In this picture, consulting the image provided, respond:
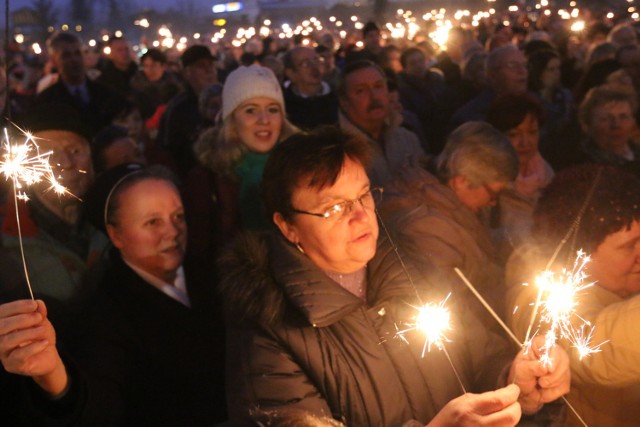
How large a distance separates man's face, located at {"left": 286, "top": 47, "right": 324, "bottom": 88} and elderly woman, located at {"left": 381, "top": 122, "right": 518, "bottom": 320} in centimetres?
307

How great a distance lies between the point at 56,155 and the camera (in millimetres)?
3602

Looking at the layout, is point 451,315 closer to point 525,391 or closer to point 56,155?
point 525,391

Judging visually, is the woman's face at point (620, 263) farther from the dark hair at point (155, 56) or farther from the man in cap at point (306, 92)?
the dark hair at point (155, 56)

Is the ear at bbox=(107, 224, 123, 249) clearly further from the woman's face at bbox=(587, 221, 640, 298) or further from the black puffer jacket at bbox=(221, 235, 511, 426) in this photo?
the woman's face at bbox=(587, 221, 640, 298)

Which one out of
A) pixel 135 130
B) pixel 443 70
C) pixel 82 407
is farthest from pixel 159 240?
pixel 443 70

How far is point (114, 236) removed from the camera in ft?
9.82

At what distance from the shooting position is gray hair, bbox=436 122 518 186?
141 inches

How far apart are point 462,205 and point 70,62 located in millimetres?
4943

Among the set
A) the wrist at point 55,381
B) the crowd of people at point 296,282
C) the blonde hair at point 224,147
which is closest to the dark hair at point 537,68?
the crowd of people at point 296,282

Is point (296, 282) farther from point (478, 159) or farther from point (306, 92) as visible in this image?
point (306, 92)

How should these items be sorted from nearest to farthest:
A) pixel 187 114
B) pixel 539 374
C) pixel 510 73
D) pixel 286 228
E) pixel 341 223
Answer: pixel 539 374
pixel 341 223
pixel 286 228
pixel 510 73
pixel 187 114

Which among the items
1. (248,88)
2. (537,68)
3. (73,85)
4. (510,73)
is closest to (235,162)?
(248,88)

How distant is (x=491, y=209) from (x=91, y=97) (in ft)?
14.9

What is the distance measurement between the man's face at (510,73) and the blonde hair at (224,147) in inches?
105
